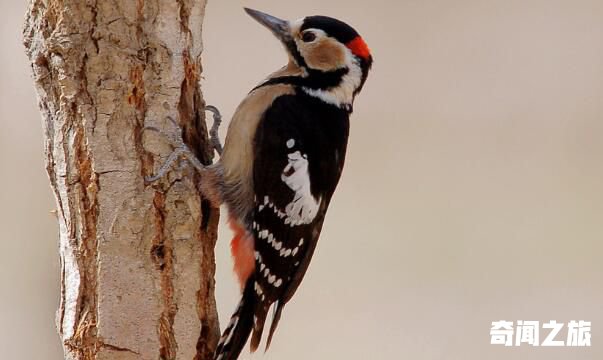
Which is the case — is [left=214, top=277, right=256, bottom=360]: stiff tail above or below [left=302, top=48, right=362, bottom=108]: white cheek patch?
below

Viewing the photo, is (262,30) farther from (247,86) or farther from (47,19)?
(47,19)

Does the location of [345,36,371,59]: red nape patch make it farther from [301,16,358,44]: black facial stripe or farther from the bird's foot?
the bird's foot

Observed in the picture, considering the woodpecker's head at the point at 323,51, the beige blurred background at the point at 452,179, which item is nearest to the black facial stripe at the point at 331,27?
the woodpecker's head at the point at 323,51

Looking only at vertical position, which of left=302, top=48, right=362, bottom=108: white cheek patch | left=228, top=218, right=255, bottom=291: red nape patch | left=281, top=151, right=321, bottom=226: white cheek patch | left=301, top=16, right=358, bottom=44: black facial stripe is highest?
left=301, top=16, right=358, bottom=44: black facial stripe

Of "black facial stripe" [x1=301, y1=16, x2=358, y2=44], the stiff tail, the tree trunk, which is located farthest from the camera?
"black facial stripe" [x1=301, y1=16, x2=358, y2=44]

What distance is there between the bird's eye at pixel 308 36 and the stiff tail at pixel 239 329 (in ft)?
2.23

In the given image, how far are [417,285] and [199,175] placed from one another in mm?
2162

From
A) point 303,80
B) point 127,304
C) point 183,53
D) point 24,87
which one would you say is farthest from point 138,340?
point 24,87

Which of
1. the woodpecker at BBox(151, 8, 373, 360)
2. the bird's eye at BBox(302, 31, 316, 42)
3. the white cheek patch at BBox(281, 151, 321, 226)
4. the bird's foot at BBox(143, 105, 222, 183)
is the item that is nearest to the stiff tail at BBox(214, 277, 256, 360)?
the woodpecker at BBox(151, 8, 373, 360)

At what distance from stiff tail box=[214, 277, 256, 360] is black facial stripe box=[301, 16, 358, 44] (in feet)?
2.32

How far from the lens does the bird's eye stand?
2.41 m

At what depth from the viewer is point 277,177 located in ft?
7.47

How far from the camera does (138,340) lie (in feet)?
6.62

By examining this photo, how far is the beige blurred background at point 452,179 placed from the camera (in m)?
4.03
